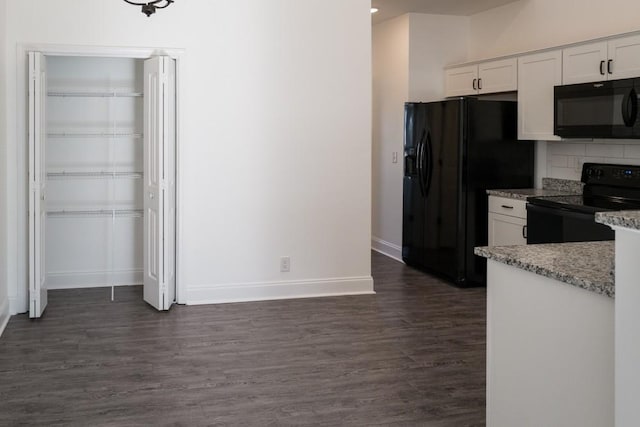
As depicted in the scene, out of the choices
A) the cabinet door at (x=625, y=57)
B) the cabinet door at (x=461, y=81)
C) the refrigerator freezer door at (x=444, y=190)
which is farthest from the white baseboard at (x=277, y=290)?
the cabinet door at (x=625, y=57)

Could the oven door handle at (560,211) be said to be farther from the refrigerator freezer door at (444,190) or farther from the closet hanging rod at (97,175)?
the closet hanging rod at (97,175)

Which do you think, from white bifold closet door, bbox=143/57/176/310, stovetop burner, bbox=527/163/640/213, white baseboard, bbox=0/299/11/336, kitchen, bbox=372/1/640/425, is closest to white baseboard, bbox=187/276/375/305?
white bifold closet door, bbox=143/57/176/310

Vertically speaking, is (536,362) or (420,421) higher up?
(536,362)

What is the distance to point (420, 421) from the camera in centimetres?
326

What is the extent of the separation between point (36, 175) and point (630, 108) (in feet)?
13.4

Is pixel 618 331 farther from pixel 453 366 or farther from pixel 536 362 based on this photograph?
pixel 453 366

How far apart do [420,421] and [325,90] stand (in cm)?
318

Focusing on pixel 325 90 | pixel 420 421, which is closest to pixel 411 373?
pixel 420 421

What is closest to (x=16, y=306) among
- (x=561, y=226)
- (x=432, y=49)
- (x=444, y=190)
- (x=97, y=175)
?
(x=97, y=175)

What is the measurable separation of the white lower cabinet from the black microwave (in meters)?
0.69

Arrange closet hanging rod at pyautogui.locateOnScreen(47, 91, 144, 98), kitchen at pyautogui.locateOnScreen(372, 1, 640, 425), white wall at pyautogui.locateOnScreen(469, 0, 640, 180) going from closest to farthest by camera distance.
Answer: white wall at pyautogui.locateOnScreen(469, 0, 640, 180) → kitchen at pyautogui.locateOnScreen(372, 1, 640, 425) → closet hanging rod at pyautogui.locateOnScreen(47, 91, 144, 98)

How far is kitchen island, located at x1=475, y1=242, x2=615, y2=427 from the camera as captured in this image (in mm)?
2166

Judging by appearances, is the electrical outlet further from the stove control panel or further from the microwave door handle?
the microwave door handle

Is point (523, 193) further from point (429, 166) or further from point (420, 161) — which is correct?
point (420, 161)
